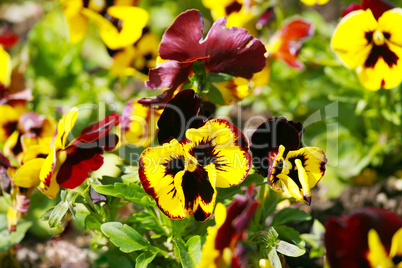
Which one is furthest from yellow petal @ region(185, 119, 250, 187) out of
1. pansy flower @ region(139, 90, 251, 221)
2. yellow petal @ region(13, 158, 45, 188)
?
yellow petal @ region(13, 158, 45, 188)

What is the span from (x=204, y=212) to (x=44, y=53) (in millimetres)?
1773

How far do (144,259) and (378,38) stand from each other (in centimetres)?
98

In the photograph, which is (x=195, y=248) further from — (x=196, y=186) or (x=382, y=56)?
(x=382, y=56)

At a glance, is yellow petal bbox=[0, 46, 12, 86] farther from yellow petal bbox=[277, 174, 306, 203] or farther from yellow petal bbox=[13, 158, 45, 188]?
yellow petal bbox=[277, 174, 306, 203]

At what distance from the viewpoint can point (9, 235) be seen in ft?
4.94

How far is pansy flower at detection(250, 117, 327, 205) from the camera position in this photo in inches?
44.7

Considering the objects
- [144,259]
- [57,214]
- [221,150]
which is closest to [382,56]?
[221,150]

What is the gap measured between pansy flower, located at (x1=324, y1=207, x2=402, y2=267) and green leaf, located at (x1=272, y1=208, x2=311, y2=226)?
341mm

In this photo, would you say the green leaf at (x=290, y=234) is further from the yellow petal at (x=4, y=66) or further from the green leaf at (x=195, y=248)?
the yellow petal at (x=4, y=66)

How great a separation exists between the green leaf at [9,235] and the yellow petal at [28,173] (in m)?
0.32

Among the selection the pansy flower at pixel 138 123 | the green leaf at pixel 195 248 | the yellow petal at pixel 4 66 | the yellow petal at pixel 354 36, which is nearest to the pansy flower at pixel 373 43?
the yellow petal at pixel 354 36

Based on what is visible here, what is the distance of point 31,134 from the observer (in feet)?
4.95

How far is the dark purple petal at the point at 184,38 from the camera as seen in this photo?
1.21 meters

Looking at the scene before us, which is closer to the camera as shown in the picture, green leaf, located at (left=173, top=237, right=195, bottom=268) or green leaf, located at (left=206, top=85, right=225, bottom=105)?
green leaf, located at (left=173, top=237, right=195, bottom=268)
